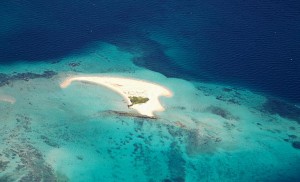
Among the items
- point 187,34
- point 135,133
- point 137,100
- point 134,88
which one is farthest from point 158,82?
point 187,34

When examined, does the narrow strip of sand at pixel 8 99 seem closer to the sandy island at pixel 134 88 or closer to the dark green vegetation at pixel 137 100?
the sandy island at pixel 134 88

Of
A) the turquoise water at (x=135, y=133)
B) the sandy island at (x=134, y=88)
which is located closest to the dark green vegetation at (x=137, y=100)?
the sandy island at (x=134, y=88)

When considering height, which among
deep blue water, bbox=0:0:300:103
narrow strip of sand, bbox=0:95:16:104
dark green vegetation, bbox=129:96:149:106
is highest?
deep blue water, bbox=0:0:300:103

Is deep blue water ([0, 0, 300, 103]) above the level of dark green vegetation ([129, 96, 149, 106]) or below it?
above

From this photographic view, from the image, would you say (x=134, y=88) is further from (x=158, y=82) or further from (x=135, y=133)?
(x=135, y=133)

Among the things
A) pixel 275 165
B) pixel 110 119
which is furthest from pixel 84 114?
pixel 275 165

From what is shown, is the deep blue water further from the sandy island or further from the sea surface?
the sandy island

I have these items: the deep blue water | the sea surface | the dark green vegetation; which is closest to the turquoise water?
the sea surface
